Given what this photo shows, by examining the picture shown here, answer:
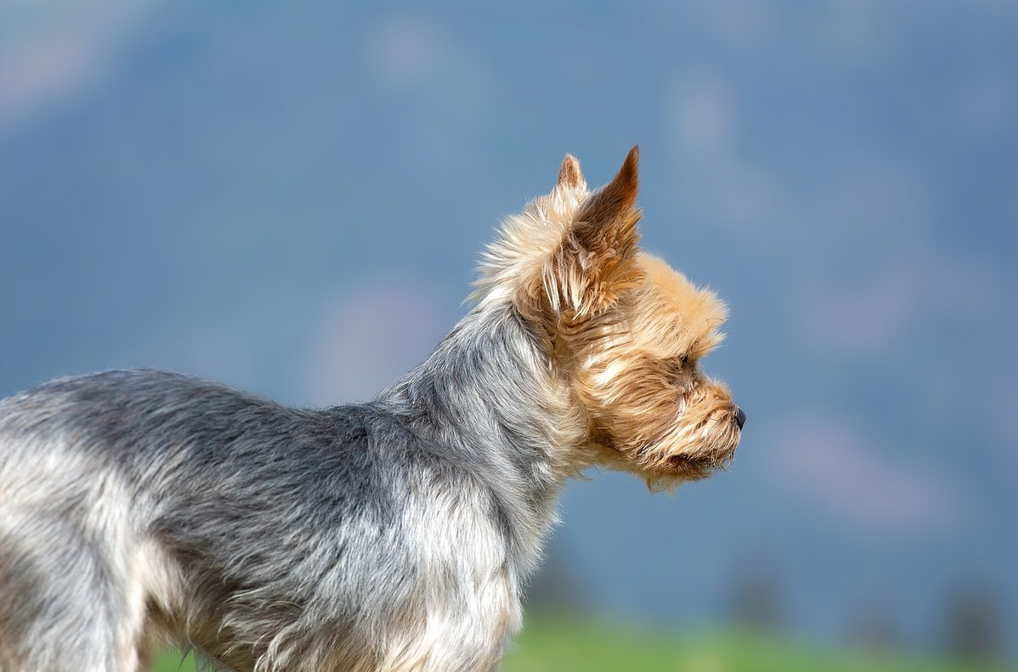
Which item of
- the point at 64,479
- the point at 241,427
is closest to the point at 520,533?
the point at 241,427

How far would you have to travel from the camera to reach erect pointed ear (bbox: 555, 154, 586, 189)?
5852 millimetres

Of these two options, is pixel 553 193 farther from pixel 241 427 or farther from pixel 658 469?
pixel 241 427

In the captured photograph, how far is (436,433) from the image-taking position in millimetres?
5039

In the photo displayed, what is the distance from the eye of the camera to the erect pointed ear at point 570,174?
585 cm

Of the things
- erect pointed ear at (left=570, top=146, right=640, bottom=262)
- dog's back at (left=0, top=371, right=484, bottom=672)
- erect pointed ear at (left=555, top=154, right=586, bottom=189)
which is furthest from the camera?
erect pointed ear at (left=555, top=154, right=586, bottom=189)

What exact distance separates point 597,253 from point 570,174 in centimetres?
103

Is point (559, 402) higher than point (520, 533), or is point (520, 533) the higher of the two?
point (559, 402)

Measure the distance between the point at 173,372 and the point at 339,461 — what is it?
30.0 inches

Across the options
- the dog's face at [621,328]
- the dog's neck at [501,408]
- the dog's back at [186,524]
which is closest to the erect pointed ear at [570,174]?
the dog's face at [621,328]

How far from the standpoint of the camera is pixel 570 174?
5914mm

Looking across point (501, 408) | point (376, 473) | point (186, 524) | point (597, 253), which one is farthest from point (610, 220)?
point (186, 524)

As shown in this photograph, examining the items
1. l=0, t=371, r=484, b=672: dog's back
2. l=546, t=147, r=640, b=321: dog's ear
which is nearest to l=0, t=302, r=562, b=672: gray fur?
l=0, t=371, r=484, b=672: dog's back

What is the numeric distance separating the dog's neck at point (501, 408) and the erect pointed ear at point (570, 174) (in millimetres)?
987

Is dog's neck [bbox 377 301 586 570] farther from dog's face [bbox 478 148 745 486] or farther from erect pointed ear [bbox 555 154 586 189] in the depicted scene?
erect pointed ear [bbox 555 154 586 189]
